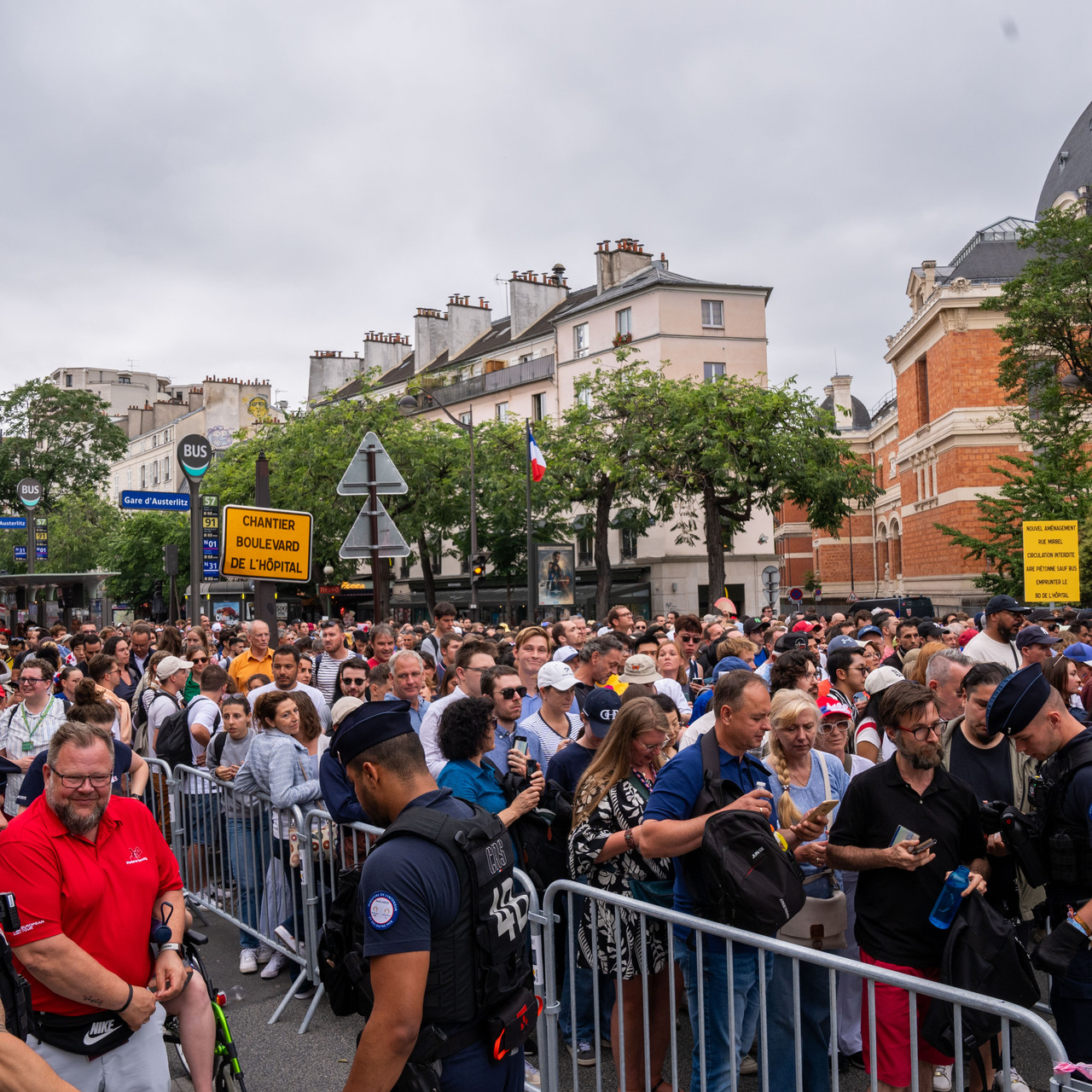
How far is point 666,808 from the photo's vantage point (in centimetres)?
390

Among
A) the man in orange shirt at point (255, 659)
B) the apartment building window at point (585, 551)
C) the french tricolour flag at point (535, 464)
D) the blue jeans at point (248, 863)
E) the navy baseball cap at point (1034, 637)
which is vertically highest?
the french tricolour flag at point (535, 464)

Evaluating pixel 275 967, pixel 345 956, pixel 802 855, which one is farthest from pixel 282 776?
pixel 345 956

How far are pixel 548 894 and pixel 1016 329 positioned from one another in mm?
29032

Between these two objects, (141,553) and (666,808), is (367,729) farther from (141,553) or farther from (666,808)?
(141,553)

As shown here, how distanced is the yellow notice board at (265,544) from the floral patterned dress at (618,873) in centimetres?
589

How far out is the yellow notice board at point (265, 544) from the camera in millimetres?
9695

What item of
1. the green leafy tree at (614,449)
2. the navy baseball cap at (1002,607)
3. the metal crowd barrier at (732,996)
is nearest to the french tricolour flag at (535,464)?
the green leafy tree at (614,449)

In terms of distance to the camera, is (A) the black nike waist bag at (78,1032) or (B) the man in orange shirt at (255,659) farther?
(B) the man in orange shirt at (255,659)

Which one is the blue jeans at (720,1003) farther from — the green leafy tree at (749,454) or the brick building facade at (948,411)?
the brick building facade at (948,411)

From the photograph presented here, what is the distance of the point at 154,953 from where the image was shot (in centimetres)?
383

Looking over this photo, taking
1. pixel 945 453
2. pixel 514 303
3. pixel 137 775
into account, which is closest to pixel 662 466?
pixel 945 453

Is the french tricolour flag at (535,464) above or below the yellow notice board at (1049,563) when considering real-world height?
above

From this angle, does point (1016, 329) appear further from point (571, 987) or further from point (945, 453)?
point (571, 987)

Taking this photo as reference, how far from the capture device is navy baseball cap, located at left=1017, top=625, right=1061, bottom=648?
7520 millimetres
